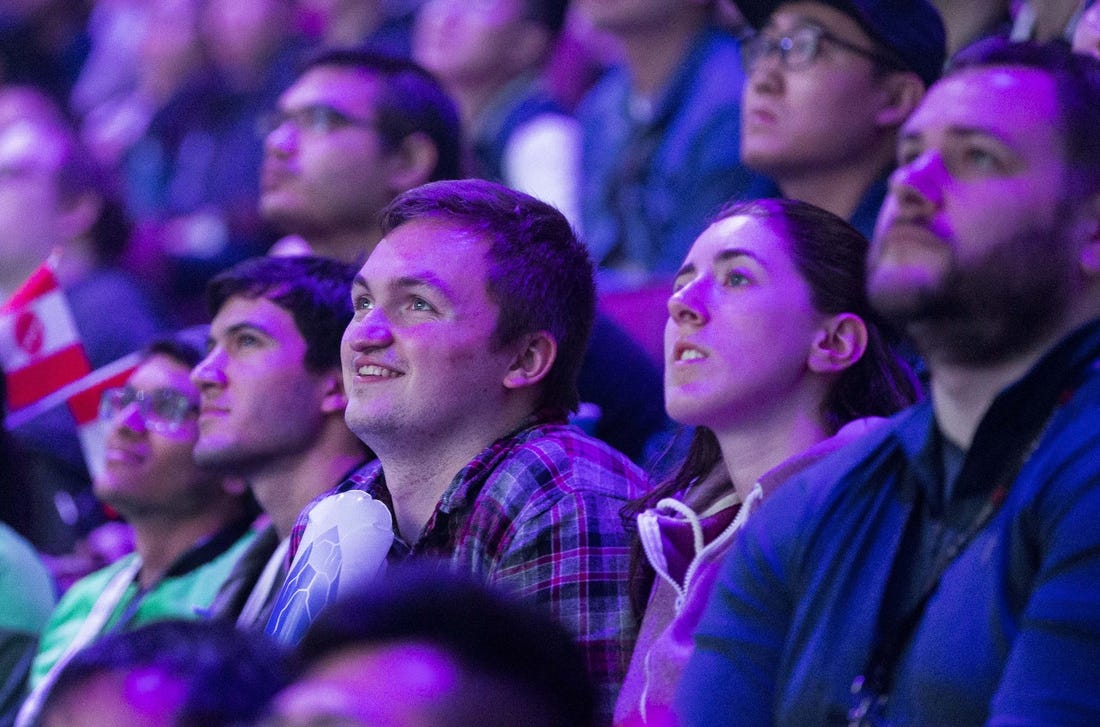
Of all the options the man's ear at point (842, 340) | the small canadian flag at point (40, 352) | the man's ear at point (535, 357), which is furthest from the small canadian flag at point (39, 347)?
the man's ear at point (842, 340)

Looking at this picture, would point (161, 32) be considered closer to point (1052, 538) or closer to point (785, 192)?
point (785, 192)

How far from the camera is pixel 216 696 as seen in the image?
1.70m

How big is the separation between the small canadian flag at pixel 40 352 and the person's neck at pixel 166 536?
65 centimetres

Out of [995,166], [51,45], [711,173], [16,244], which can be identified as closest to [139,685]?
[995,166]

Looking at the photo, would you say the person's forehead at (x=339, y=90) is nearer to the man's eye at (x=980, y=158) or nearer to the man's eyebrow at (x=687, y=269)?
the man's eyebrow at (x=687, y=269)

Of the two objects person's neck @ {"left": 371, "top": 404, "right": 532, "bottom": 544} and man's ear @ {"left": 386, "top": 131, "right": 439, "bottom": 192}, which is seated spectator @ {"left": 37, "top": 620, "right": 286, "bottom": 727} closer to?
person's neck @ {"left": 371, "top": 404, "right": 532, "bottom": 544}

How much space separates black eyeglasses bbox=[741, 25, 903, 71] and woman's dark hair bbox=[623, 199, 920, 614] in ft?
2.93

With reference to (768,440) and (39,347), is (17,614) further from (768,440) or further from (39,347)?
(768,440)

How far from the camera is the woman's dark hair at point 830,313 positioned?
2.64 m

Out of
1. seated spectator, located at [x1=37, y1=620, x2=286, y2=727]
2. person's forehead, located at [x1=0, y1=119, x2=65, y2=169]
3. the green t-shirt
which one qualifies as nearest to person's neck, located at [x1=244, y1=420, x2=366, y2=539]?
the green t-shirt

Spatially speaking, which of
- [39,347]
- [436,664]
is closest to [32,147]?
[39,347]

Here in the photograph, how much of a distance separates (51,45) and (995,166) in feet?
21.9

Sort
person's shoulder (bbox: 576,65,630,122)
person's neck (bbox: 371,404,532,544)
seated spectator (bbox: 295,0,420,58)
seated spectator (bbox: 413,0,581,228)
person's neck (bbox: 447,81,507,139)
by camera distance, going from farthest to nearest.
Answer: seated spectator (bbox: 295,0,420,58)
person's neck (bbox: 447,81,507,139)
seated spectator (bbox: 413,0,581,228)
person's shoulder (bbox: 576,65,630,122)
person's neck (bbox: 371,404,532,544)

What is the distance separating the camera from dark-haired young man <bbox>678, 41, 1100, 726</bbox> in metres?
1.82
